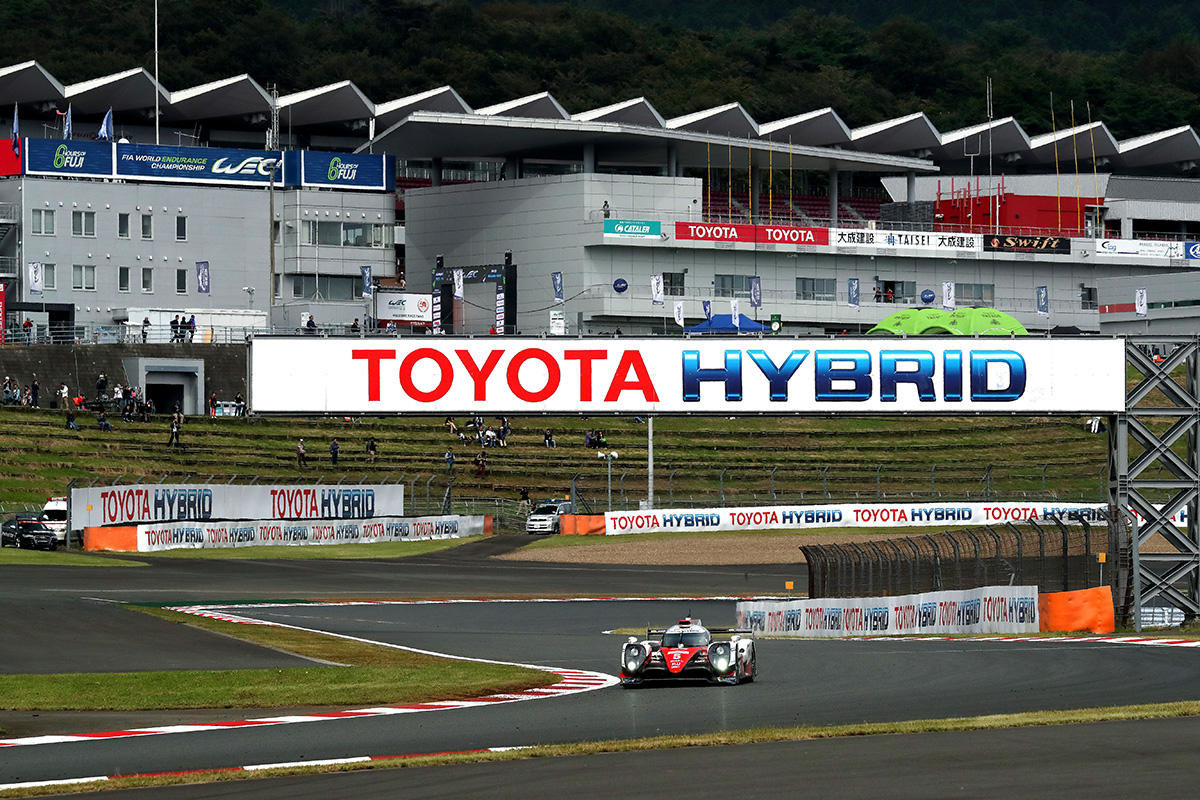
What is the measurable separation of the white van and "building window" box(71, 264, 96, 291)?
39871mm

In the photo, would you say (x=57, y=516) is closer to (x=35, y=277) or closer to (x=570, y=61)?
(x=35, y=277)

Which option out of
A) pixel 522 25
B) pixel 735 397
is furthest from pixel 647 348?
pixel 522 25

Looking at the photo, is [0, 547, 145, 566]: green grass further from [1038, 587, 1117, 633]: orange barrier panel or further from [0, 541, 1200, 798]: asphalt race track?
[1038, 587, 1117, 633]: orange barrier panel

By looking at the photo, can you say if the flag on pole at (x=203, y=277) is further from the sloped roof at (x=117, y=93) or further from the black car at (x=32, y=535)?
the black car at (x=32, y=535)

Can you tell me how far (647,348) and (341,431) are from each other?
46.9 m

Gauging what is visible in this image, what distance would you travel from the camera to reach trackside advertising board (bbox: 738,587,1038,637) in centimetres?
3838

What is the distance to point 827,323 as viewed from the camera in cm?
10919

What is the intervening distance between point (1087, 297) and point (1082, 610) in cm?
8223

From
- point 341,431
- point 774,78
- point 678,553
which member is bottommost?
point 678,553

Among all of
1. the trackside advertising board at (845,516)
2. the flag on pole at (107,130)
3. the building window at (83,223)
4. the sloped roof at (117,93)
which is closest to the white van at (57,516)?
the trackside advertising board at (845,516)

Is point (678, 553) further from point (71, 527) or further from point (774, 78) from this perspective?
point (774, 78)

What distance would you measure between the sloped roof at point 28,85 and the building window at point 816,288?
48627 mm

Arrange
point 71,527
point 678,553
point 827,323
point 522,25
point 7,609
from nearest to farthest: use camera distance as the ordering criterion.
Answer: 1. point 7,609
2. point 71,527
3. point 678,553
4. point 827,323
5. point 522,25

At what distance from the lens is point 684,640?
27500 mm
